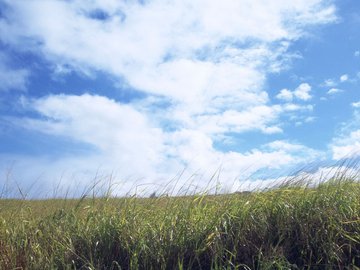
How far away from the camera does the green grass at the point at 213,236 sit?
19.3 feet

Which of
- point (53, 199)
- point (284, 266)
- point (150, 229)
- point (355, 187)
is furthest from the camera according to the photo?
point (53, 199)

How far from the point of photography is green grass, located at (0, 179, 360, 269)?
5.88m

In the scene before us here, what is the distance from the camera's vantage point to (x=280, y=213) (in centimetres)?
636

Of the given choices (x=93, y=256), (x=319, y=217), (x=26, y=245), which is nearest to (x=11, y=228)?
(x=26, y=245)

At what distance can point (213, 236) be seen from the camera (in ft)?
20.0

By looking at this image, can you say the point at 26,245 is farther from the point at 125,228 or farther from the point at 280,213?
the point at 280,213

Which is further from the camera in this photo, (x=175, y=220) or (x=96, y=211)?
(x=96, y=211)

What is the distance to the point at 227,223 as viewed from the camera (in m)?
6.37

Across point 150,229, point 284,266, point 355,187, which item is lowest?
point 284,266

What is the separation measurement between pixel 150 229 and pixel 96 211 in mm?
1360

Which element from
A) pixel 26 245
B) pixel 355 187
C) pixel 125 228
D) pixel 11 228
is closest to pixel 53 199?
pixel 11 228

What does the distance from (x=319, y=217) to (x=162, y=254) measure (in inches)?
76.1

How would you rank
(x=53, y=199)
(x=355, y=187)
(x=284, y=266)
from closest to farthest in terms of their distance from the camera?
(x=284, y=266) → (x=355, y=187) → (x=53, y=199)

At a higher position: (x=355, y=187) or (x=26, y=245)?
(x=355, y=187)
